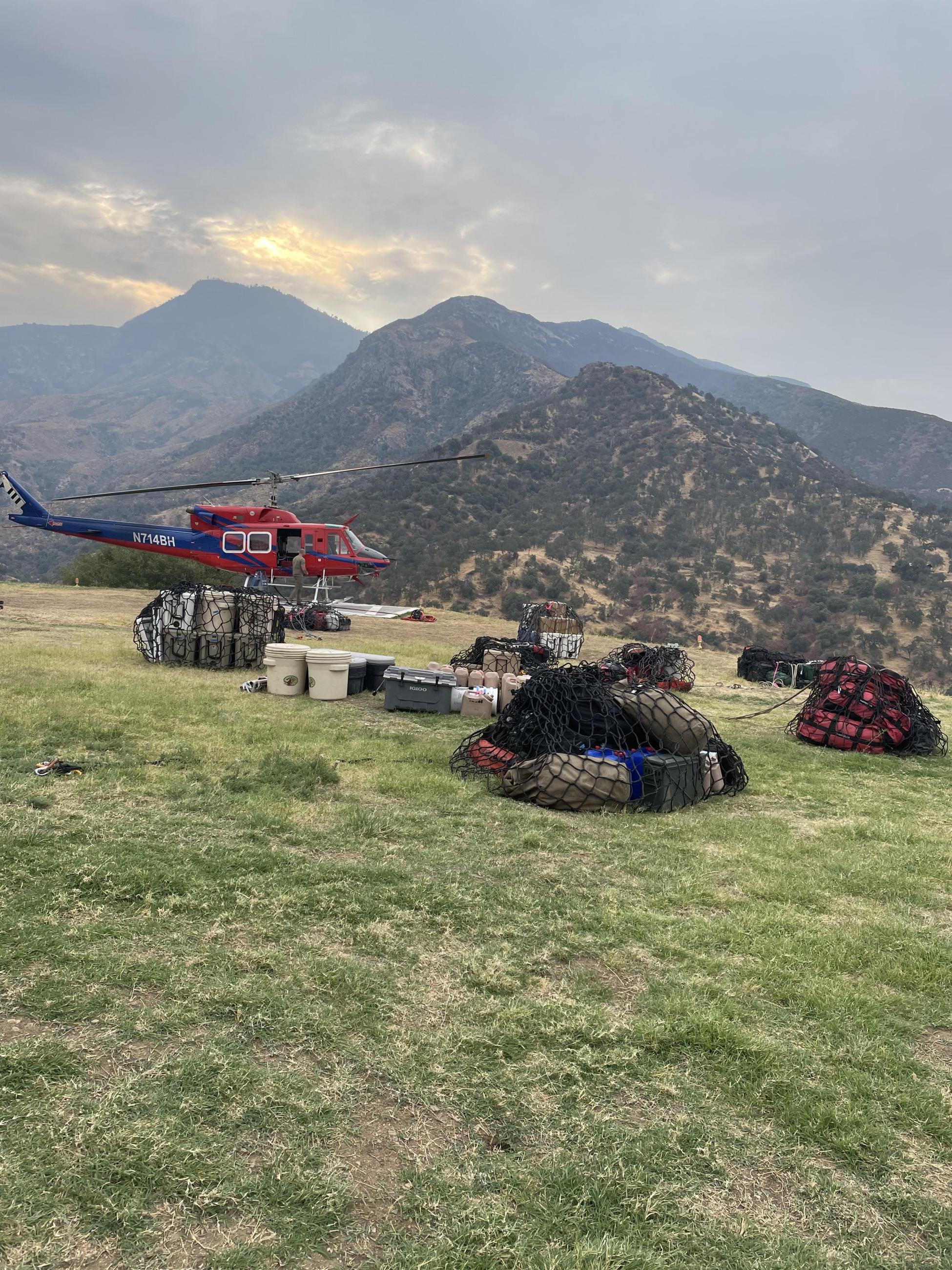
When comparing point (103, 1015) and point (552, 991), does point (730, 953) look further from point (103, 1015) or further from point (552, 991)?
point (103, 1015)

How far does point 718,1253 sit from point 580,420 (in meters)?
89.7

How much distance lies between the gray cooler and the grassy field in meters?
3.43

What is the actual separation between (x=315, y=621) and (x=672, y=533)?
48371 millimetres

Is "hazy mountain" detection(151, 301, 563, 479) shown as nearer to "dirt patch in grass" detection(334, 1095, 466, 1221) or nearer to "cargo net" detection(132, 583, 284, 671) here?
"cargo net" detection(132, 583, 284, 671)

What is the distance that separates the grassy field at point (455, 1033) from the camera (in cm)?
216

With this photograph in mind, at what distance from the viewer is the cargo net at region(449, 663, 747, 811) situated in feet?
20.7

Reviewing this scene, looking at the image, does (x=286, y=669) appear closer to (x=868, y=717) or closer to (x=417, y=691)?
(x=417, y=691)

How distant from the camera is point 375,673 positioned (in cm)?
1084

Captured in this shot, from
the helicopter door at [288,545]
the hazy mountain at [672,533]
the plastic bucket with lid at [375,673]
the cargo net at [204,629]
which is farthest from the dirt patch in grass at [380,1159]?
the hazy mountain at [672,533]

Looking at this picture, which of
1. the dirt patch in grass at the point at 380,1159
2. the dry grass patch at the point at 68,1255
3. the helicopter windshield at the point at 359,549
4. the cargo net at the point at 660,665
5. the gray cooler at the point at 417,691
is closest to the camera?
the dry grass patch at the point at 68,1255

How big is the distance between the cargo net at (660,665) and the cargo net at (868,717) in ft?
11.0

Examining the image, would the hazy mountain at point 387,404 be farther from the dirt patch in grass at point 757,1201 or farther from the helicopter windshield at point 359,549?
the dirt patch in grass at point 757,1201

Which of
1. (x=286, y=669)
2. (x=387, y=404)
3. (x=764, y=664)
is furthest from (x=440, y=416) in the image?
(x=286, y=669)

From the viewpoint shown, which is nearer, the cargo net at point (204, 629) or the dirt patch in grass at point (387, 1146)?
the dirt patch in grass at point (387, 1146)
